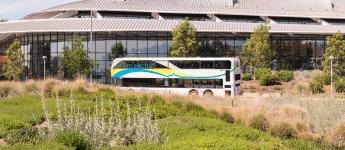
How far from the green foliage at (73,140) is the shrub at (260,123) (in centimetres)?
678

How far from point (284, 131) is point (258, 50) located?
111ft

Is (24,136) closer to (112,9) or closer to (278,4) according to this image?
(112,9)

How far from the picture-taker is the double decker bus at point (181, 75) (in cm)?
3742

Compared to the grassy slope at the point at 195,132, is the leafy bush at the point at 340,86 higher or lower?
higher

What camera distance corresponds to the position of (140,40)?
176ft

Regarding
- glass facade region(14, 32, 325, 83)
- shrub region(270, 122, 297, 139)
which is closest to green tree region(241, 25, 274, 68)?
glass facade region(14, 32, 325, 83)

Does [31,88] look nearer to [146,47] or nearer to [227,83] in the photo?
[227,83]

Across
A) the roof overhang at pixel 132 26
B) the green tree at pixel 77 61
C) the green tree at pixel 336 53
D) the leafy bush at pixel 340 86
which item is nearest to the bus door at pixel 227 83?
the leafy bush at pixel 340 86

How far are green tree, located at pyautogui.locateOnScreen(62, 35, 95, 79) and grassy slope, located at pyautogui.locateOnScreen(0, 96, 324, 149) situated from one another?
25835mm

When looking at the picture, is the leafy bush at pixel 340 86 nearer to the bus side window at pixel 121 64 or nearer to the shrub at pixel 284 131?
the bus side window at pixel 121 64

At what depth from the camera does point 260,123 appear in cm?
1659

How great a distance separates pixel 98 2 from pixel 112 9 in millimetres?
3516

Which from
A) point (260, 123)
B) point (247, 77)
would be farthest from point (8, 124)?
point (247, 77)

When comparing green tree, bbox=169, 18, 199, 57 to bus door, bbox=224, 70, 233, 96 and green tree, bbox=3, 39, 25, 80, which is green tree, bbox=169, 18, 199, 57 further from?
green tree, bbox=3, 39, 25, 80
